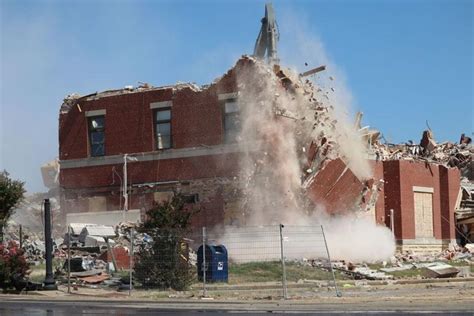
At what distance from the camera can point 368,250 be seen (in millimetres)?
36594

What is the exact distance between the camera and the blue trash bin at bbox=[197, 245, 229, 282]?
25.5m

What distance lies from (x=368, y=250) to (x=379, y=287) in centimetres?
1138

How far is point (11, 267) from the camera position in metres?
23.7

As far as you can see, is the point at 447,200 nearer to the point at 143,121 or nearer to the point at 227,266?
the point at 143,121

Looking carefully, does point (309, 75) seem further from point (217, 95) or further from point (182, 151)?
point (182, 151)

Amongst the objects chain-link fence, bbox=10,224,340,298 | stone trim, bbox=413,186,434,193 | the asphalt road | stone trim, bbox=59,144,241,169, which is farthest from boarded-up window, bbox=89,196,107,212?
the asphalt road

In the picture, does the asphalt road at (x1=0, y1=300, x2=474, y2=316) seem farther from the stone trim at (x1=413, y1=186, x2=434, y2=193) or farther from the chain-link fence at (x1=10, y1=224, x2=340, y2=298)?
the stone trim at (x1=413, y1=186, x2=434, y2=193)

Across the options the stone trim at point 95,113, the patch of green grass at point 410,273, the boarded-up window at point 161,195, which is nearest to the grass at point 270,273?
the patch of green grass at point 410,273

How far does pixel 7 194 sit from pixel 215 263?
771cm

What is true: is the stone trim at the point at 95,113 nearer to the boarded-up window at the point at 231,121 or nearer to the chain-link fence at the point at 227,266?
the boarded-up window at the point at 231,121

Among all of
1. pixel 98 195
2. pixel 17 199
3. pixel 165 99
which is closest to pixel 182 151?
pixel 165 99

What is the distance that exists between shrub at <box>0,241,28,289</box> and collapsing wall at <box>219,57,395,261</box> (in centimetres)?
1428

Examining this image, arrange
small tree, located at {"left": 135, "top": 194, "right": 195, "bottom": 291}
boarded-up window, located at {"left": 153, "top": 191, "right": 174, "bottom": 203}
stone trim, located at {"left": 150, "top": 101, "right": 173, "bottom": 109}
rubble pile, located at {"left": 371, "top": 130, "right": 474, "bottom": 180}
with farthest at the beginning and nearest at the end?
rubble pile, located at {"left": 371, "top": 130, "right": 474, "bottom": 180}, stone trim, located at {"left": 150, "top": 101, "right": 173, "bottom": 109}, boarded-up window, located at {"left": 153, "top": 191, "right": 174, "bottom": 203}, small tree, located at {"left": 135, "top": 194, "right": 195, "bottom": 291}

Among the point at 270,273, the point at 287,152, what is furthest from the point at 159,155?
the point at 270,273
